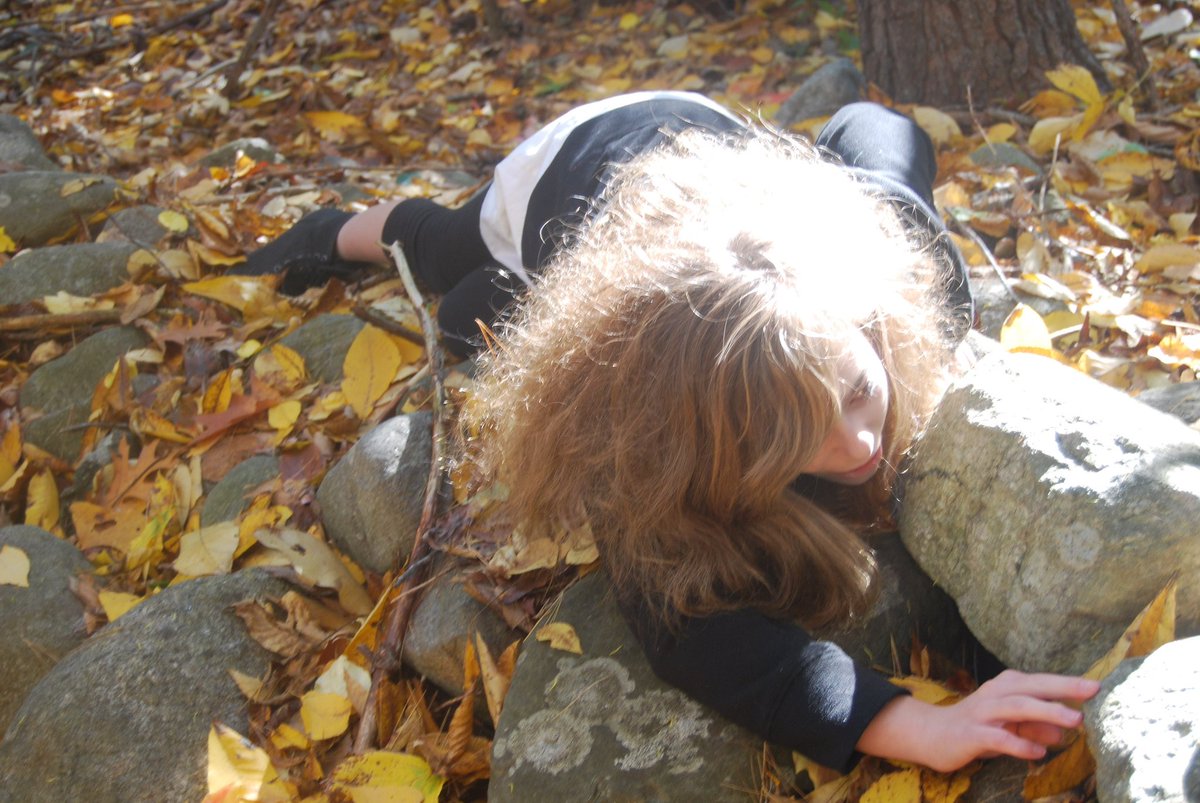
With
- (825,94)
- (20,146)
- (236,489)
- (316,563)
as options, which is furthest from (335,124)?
(316,563)

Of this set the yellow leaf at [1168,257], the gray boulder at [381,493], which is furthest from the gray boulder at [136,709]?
the yellow leaf at [1168,257]

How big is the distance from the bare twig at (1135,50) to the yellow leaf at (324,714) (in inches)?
93.9

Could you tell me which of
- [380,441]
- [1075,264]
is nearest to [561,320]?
[380,441]

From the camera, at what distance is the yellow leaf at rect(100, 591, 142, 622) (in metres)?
1.89

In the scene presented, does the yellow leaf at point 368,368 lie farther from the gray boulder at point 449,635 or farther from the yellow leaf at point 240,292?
the gray boulder at point 449,635

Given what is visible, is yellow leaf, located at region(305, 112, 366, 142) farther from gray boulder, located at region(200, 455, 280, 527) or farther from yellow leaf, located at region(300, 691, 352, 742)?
yellow leaf, located at region(300, 691, 352, 742)

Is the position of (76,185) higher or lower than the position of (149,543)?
higher

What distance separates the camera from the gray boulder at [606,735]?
134 centimetres

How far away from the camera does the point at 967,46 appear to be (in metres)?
2.80

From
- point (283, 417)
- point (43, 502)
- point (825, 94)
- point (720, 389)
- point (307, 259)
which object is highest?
point (720, 389)

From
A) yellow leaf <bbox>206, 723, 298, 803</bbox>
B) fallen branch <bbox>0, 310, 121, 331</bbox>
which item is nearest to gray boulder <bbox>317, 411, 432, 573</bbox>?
yellow leaf <bbox>206, 723, 298, 803</bbox>

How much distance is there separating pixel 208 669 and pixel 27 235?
187cm

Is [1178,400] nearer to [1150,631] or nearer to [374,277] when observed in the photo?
[1150,631]

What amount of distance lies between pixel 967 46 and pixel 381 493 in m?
1.98
